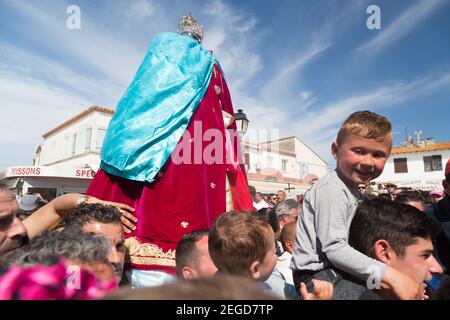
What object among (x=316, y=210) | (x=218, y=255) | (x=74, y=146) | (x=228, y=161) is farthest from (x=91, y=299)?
→ (x=74, y=146)

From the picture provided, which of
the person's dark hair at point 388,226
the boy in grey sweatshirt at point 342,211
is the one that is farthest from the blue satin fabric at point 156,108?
the person's dark hair at point 388,226

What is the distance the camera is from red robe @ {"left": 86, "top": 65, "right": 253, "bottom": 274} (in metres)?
2.07

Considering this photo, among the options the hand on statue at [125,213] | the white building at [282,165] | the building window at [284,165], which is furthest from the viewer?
the building window at [284,165]

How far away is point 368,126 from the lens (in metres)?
1.36

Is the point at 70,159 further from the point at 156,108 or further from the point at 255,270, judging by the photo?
the point at 255,270

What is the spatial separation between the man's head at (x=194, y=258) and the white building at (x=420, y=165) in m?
24.4

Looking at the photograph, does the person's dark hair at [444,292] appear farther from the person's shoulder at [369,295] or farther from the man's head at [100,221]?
the man's head at [100,221]

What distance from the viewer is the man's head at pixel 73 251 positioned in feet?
2.82

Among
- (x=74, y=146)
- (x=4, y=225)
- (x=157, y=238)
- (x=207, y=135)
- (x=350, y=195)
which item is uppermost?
(x=74, y=146)

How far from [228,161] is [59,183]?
1601cm

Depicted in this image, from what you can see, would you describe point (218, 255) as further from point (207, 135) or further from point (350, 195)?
point (207, 135)

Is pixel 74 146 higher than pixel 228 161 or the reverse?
higher

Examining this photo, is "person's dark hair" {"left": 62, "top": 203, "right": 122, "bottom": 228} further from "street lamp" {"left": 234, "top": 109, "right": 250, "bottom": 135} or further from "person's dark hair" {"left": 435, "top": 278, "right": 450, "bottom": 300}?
"street lamp" {"left": 234, "top": 109, "right": 250, "bottom": 135}

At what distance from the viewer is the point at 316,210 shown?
52.6 inches
